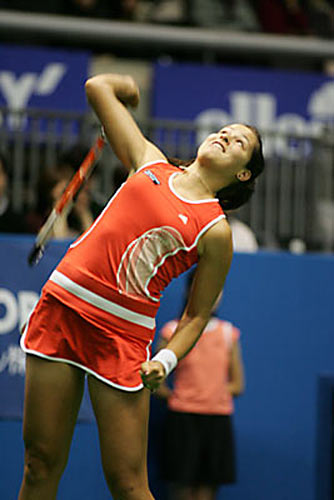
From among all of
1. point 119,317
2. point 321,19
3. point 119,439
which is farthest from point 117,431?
point 321,19

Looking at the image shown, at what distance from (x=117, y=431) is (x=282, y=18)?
8.05 meters

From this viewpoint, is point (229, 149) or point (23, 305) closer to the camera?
point (229, 149)

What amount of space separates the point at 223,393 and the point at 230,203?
1.76 metres

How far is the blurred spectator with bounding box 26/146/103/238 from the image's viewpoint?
514 centimetres

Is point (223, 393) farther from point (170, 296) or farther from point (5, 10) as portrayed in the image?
point (5, 10)

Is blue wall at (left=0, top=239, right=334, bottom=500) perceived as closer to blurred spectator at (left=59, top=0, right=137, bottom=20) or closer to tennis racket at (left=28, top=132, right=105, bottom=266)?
tennis racket at (left=28, top=132, right=105, bottom=266)

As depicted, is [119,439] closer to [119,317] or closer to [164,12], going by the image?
[119,317]

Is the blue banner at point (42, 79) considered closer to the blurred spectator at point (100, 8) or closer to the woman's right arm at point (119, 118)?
the blurred spectator at point (100, 8)

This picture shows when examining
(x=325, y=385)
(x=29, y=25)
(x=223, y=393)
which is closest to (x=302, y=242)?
(x=325, y=385)

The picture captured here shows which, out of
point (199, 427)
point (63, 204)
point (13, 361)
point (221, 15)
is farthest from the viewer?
point (221, 15)

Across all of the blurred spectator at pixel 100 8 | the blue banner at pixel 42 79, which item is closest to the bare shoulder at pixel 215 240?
the blue banner at pixel 42 79

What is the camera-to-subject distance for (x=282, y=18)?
10211mm

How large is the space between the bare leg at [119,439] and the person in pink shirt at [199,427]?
1.68 meters

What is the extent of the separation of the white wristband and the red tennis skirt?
0.49 ft
